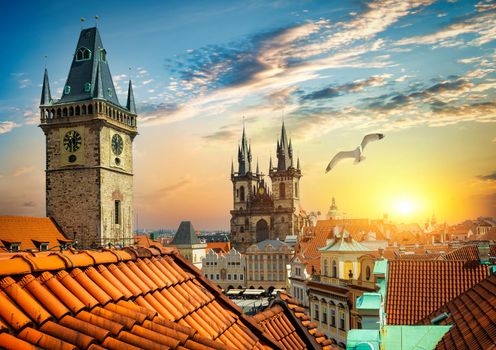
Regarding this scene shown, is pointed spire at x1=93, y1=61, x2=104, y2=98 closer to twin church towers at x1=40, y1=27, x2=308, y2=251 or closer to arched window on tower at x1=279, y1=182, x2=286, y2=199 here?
twin church towers at x1=40, y1=27, x2=308, y2=251

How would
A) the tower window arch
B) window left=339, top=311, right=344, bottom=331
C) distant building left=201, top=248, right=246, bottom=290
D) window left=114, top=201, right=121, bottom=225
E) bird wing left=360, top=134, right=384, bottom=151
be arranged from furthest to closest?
the tower window arch
distant building left=201, top=248, right=246, bottom=290
window left=114, top=201, right=121, bottom=225
window left=339, top=311, right=344, bottom=331
bird wing left=360, top=134, right=384, bottom=151

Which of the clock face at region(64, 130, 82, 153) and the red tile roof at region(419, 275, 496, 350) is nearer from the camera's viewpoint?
the red tile roof at region(419, 275, 496, 350)

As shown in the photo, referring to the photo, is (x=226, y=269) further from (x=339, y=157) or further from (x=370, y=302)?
(x=370, y=302)

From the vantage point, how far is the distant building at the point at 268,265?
76500 mm

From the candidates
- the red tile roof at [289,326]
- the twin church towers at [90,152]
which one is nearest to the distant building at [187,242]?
the twin church towers at [90,152]

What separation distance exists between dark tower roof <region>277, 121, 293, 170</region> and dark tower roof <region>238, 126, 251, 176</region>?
711 centimetres

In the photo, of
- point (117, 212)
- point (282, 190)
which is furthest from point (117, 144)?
point (282, 190)

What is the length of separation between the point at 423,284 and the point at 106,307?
43.5 feet

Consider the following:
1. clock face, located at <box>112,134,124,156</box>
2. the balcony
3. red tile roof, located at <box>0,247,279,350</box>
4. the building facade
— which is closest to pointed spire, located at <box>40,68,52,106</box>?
clock face, located at <box>112,134,124,156</box>

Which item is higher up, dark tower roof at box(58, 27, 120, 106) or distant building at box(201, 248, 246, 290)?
dark tower roof at box(58, 27, 120, 106)

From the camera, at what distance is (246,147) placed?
349 feet

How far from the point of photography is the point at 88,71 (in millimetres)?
43719

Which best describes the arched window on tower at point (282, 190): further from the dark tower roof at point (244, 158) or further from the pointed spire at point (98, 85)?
the pointed spire at point (98, 85)

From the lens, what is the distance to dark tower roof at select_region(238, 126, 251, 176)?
343ft
